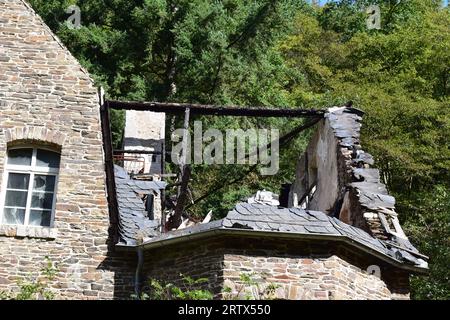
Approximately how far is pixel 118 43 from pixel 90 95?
41.9 ft

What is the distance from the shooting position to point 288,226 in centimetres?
1151

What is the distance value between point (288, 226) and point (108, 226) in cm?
308

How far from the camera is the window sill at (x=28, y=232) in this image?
12500 mm

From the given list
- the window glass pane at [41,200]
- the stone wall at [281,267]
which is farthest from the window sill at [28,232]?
the stone wall at [281,267]

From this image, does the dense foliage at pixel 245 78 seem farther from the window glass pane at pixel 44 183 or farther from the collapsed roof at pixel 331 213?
the window glass pane at pixel 44 183

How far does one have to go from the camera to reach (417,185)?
84.5 feet

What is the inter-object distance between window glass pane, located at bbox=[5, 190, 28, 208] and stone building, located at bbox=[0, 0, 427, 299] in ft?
0.05

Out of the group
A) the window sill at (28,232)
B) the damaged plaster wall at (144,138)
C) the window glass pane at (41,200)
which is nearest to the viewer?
the window sill at (28,232)

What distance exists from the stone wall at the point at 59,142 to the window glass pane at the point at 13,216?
277 millimetres

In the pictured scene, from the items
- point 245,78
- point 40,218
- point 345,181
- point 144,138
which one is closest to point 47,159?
point 40,218

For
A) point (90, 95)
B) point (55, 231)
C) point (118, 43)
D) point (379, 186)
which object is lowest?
point (55, 231)

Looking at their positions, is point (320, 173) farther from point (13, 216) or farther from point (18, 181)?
point (13, 216)
